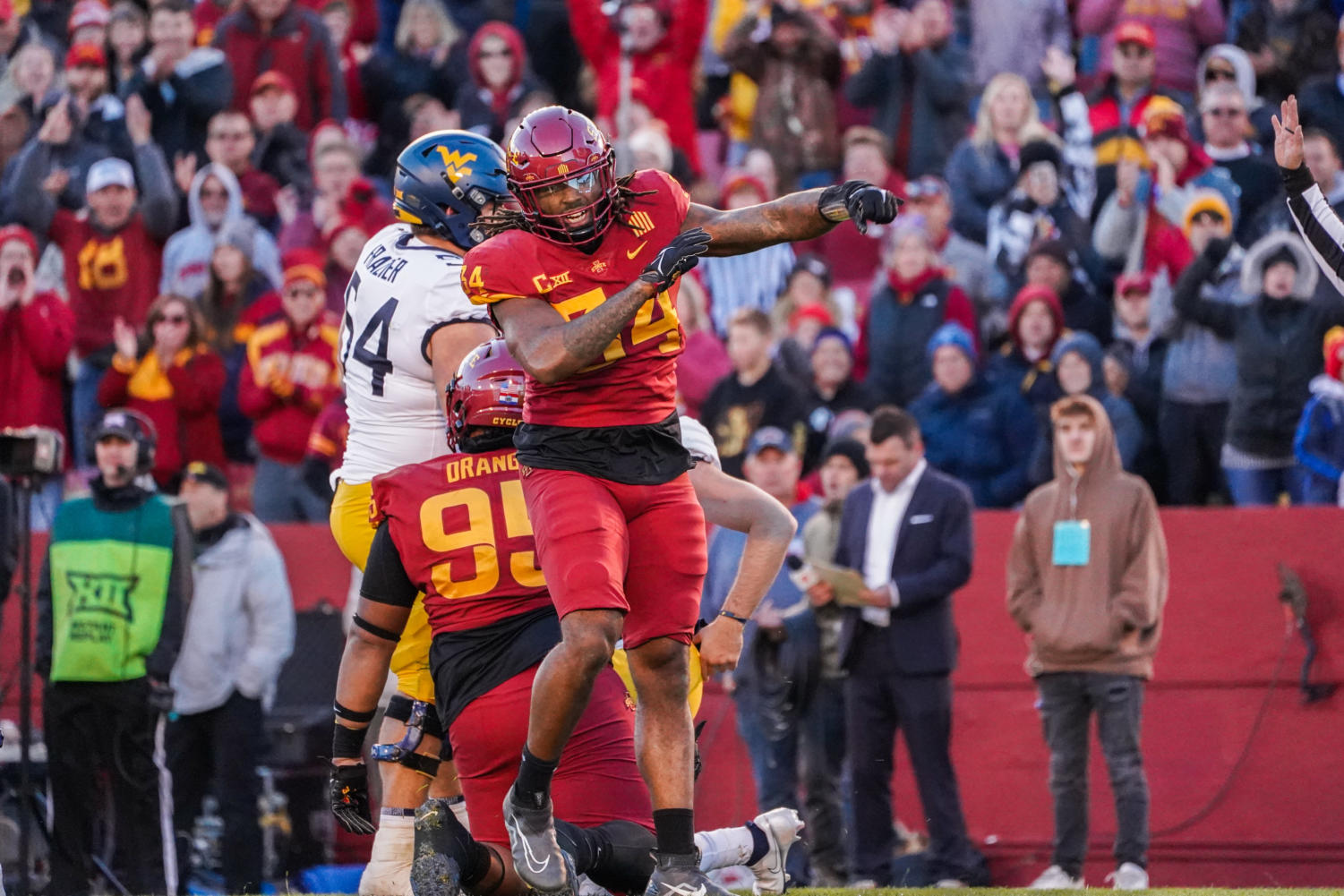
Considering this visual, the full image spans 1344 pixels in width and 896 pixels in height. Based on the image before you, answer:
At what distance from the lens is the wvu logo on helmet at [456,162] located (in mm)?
6953

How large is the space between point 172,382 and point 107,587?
2.01m

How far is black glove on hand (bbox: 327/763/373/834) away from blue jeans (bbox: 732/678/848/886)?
3469 millimetres

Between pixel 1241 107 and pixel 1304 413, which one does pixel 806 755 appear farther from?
pixel 1241 107

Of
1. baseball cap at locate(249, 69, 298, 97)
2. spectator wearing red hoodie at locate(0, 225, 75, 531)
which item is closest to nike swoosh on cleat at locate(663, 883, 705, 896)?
spectator wearing red hoodie at locate(0, 225, 75, 531)

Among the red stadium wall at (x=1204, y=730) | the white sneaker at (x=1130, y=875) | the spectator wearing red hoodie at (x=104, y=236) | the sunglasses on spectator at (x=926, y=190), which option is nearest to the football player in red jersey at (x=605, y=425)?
the white sneaker at (x=1130, y=875)

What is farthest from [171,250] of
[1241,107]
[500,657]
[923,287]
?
[500,657]

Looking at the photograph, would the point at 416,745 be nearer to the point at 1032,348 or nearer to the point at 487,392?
the point at 487,392

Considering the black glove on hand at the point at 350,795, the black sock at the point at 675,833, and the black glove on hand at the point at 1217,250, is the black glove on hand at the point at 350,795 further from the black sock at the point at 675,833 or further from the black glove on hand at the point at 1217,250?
the black glove on hand at the point at 1217,250

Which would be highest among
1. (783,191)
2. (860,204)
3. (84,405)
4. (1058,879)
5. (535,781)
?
(783,191)

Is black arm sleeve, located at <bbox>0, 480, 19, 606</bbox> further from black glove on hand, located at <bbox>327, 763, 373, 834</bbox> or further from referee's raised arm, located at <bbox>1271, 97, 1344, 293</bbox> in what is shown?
referee's raised arm, located at <bbox>1271, 97, 1344, 293</bbox>

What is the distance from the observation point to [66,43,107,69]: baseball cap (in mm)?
13961

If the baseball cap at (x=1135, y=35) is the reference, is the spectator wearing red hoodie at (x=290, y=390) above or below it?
below

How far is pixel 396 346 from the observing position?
6.82 metres

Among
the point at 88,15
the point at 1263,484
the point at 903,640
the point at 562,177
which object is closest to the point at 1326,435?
the point at 1263,484
